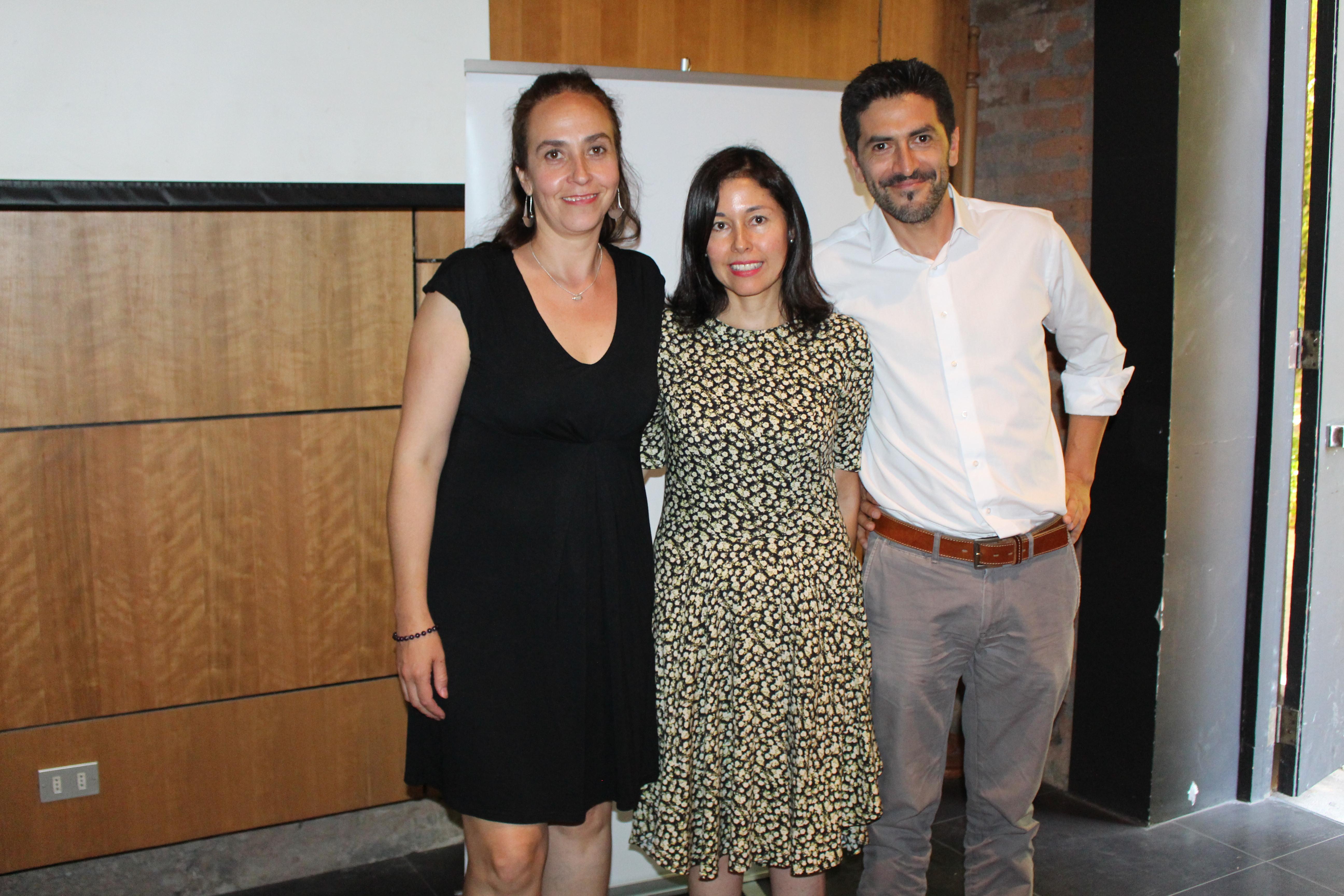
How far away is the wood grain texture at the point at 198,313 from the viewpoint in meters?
2.49

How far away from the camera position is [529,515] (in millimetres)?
1841

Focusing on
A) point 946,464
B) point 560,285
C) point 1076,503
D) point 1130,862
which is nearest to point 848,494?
point 946,464

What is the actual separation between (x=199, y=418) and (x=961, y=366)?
72.5 inches

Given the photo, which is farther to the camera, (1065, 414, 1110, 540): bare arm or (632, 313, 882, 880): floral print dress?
(1065, 414, 1110, 540): bare arm

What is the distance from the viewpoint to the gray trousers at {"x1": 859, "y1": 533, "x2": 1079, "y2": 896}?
2.20 metres

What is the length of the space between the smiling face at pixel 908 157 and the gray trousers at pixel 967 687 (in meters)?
0.69

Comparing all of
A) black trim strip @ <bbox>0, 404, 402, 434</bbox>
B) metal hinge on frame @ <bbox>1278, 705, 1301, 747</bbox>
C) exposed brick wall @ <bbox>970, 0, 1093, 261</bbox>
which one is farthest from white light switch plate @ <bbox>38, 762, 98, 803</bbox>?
metal hinge on frame @ <bbox>1278, 705, 1301, 747</bbox>

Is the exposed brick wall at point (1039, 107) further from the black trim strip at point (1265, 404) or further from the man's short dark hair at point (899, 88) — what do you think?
the man's short dark hair at point (899, 88)

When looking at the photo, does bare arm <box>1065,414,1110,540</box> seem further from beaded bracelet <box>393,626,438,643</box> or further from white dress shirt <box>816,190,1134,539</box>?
beaded bracelet <box>393,626,438,643</box>

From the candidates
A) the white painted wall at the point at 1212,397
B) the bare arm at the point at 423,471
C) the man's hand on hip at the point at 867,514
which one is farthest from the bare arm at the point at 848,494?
the white painted wall at the point at 1212,397

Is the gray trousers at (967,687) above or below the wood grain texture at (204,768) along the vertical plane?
above

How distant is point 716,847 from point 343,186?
70.1 inches

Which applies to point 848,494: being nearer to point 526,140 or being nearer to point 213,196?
point 526,140

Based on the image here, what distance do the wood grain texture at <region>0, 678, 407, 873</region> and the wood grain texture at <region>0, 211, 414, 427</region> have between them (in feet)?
2.56
